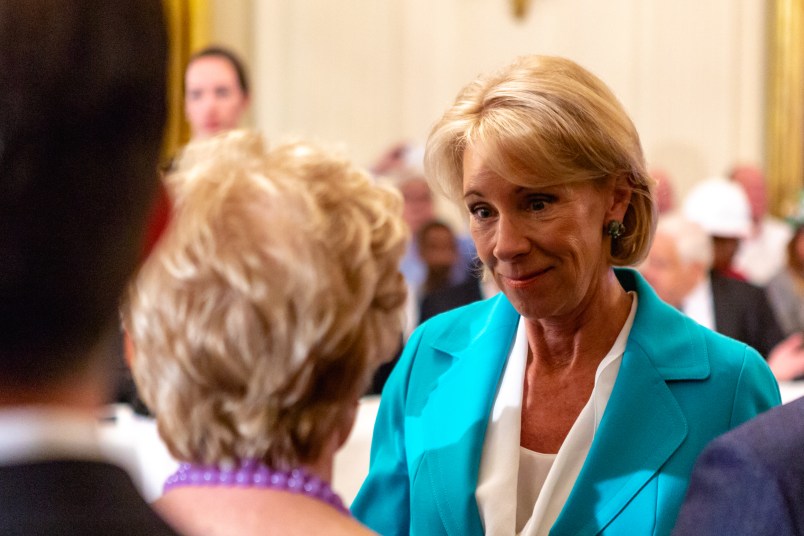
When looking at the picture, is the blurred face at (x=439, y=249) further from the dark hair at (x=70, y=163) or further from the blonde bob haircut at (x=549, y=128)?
the dark hair at (x=70, y=163)

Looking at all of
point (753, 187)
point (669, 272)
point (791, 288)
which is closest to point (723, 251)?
point (791, 288)

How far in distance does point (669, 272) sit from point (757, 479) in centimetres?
379

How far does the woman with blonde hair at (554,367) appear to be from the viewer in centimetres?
196

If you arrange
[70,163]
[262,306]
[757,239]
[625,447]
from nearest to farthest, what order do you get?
[70,163], [262,306], [625,447], [757,239]

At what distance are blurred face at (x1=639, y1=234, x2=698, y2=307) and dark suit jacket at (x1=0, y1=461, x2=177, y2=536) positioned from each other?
4300 mm

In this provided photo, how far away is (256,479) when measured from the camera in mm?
1218

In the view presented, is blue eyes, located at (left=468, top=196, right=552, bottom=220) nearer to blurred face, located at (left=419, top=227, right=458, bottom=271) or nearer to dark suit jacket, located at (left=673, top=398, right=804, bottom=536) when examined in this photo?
dark suit jacket, located at (left=673, top=398, right=804, bottom=536)

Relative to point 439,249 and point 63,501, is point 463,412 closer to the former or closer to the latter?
point 63,501

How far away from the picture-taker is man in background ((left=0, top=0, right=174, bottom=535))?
0.77 meters

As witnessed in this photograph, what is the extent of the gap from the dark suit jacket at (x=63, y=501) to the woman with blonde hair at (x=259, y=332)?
341mm

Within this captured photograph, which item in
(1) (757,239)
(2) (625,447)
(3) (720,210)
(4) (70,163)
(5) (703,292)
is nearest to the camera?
(4) (70,163)

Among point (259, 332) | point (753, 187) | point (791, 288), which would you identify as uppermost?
point (259, 332)

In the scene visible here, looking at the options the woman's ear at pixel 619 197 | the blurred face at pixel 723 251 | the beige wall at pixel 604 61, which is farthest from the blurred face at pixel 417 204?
the woman's ear at pixel 619 197

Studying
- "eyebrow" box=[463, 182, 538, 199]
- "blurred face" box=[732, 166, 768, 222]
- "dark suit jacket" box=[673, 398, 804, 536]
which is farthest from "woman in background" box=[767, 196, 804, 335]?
"dark suit jacket" box=[673, 398, 804, 536]
